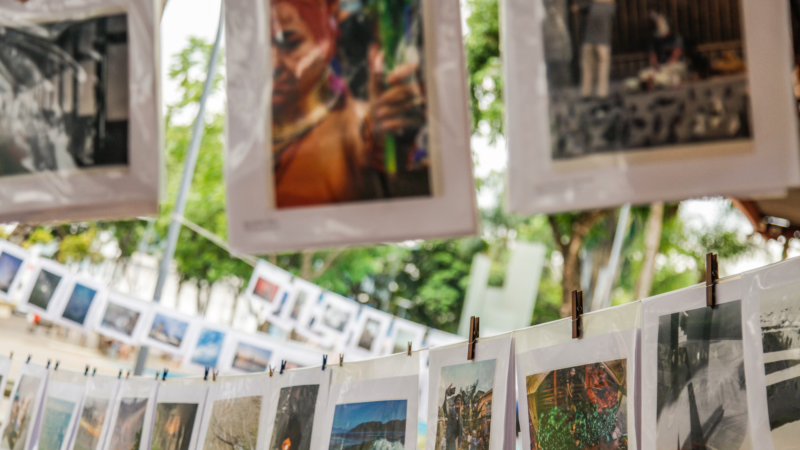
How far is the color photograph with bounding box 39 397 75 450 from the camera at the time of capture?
386 centimetres

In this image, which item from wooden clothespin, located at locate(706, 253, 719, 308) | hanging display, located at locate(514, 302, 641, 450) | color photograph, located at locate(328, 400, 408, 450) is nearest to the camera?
wooden clothespin, located at locate(706, 253, 719, 308)

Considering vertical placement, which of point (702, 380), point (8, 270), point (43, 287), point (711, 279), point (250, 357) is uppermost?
point (8, 270)

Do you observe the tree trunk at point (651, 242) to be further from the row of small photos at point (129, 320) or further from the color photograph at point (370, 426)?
the color photograph at point (370, 426)

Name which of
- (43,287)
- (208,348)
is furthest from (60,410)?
(43,287)

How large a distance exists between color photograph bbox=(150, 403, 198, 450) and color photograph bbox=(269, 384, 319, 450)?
61 cm

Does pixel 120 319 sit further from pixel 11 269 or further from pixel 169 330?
pixel 11 269

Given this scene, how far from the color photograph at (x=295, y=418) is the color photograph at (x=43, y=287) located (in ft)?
18.6

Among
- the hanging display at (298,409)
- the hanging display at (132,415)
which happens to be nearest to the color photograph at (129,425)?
the hanging display at (132,415)

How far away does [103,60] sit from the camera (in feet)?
3.92

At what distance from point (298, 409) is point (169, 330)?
4.99m

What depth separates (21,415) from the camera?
4.25 metres

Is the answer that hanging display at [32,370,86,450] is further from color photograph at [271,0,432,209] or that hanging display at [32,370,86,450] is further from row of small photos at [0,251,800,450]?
color photograph at [271,0,432,209]

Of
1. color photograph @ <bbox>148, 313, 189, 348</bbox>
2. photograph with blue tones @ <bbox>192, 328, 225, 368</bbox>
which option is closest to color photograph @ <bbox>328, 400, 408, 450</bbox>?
photograph with blue tones @ <bbox>192, 328, 225, 368</bbox>

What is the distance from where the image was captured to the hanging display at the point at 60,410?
12.6 ft
